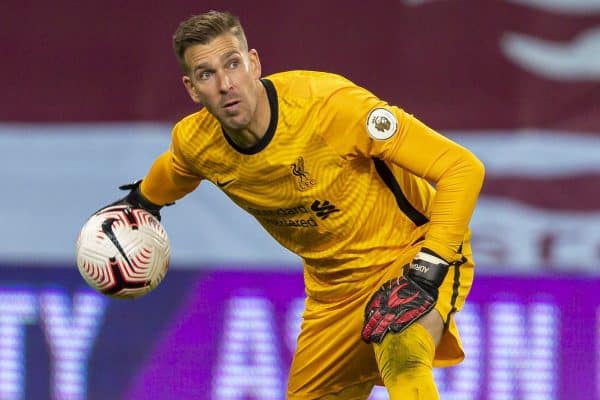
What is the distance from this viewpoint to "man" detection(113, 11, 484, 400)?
379cm

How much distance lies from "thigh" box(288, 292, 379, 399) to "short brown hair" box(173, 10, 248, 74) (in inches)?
39.8

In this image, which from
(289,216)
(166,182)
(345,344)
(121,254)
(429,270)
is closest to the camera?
(429,270)

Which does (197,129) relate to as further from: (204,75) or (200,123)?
(204,75)

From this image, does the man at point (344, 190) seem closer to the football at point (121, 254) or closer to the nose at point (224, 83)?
the nose at point (224, 83)

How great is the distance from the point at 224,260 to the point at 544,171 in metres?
1.58

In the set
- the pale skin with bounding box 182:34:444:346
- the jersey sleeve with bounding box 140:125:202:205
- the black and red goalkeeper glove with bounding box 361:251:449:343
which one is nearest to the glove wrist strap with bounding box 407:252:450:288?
the black and red goalkeeper glove with bounding box 361:251:449:343

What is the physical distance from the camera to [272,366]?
5.86 meters

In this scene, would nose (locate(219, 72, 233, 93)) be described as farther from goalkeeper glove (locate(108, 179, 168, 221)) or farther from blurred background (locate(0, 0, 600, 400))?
blurred background (locate(0, 0, 600, 400))

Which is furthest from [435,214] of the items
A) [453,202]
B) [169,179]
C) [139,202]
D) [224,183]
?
[139,202]

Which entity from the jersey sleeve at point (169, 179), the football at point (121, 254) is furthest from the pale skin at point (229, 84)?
the football at point (121, 254)

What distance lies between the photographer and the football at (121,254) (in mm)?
4176

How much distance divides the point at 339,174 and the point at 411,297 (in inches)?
18.8

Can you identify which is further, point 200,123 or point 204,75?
point 200,123

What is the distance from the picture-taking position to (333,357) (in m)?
4.34
